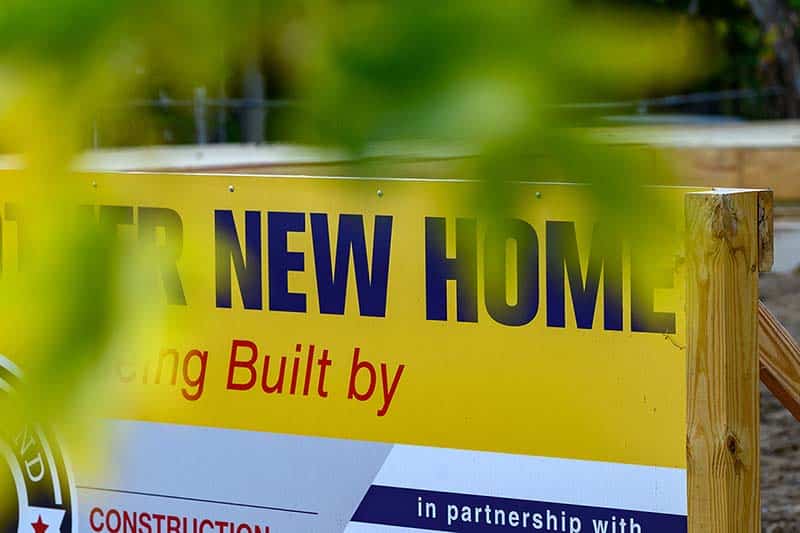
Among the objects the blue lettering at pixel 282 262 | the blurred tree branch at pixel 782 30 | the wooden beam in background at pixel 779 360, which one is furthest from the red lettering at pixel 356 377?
the blurred tree branch at pixel 782 30

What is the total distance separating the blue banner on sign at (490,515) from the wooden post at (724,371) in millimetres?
88

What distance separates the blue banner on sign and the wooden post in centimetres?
9

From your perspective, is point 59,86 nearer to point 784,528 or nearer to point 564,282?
point 564,282

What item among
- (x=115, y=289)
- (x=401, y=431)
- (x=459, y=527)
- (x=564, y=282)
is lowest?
(x=115, y=289)

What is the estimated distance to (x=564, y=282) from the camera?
236cm

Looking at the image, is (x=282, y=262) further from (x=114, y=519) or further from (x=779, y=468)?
(x=779, y=468)

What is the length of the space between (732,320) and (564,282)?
28cm

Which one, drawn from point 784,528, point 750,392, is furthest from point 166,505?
point 784,528

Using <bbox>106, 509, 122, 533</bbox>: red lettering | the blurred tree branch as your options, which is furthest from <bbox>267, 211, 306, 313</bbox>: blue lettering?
the blurred tree branch

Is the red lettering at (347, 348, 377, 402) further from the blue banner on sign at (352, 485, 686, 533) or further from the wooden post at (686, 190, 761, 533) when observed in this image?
the wooden post at (686, 190, 761, 533)

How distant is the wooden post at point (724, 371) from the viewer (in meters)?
2.27

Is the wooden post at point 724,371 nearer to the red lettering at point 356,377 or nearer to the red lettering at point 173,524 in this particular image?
the red lettering at point 356,377

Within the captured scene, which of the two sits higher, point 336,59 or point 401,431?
point 401,431

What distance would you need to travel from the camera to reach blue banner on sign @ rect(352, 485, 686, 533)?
239 centimetres
